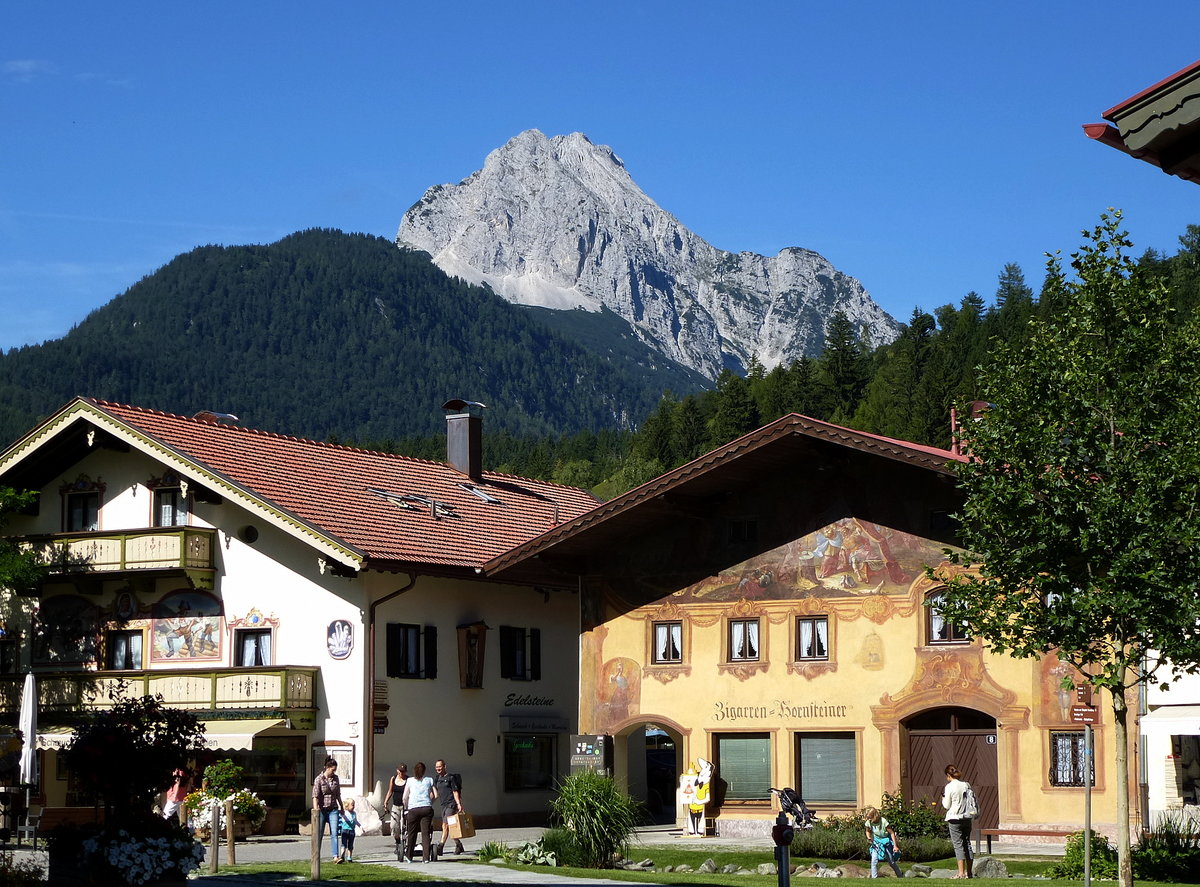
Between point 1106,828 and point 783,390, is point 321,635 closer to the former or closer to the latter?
point 1106,828

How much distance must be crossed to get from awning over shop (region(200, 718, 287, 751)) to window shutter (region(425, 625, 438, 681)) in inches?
142

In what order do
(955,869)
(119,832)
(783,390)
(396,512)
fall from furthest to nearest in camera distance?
(783,390) → (396,512) → (955,869) → (119,832)

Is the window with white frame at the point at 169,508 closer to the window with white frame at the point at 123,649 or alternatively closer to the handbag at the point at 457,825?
the window with white frame at the point at 123,649

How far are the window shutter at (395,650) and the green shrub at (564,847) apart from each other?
11.9m

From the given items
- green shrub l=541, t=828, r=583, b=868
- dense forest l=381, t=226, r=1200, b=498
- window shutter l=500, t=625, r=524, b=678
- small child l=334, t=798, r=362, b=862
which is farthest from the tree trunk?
dense forest l=381, t=226, r=1200, b=498

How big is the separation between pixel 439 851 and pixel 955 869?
8256mm

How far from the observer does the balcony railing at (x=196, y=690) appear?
120 feet

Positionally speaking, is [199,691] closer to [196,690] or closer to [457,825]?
[196,690]

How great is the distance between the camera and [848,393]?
150 meters

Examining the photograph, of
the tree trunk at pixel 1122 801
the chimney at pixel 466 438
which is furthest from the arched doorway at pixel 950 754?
the chimney at pixel 466 438

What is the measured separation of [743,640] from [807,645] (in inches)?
53.5

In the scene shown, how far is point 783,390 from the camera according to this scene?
150 metres

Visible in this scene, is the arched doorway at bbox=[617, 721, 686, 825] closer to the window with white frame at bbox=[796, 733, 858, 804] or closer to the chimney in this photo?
the window with white frame at bbox=[796, 733, 858, 804]

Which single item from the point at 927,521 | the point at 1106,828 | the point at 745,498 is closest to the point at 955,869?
the point at 1106,828
